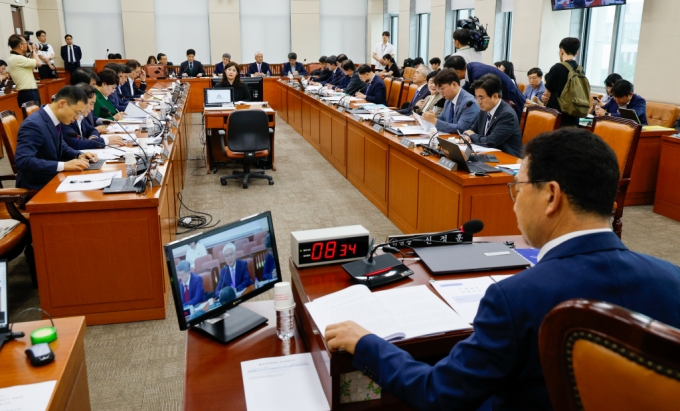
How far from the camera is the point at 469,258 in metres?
1.86

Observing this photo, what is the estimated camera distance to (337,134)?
6.29 meters

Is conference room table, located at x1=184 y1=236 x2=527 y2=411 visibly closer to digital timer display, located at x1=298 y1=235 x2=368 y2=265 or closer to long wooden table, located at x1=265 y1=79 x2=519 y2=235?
digital timer display, located at x1=298 y1=235 x2=368 y2=265

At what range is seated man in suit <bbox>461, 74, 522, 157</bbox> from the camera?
12.7 ft

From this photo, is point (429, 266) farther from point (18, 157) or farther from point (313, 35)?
point (313, 35)

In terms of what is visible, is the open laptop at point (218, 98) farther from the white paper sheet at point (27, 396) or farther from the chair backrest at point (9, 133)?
the white paper sheet at point (27, 396)

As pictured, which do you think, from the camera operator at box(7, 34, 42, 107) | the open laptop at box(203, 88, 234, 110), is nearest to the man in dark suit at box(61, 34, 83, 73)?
the camera operator at box(7, 34, 42, 107)

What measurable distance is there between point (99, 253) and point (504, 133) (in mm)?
2663

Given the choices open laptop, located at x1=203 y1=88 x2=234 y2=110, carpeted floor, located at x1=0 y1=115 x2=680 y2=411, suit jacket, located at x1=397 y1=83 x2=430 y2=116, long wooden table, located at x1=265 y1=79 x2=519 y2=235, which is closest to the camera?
carpeted floor, located at x1=0 y1=115 x2=680 y2=411

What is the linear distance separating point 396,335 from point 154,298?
6.43 ft

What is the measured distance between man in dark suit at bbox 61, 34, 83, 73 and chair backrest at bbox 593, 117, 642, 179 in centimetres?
1236

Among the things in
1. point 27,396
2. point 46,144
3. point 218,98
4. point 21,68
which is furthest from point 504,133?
point 21,68

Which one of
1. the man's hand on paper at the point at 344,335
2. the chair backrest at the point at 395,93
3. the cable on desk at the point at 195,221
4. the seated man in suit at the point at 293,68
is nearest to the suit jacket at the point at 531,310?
the man's hand on paper at the point at 344,335

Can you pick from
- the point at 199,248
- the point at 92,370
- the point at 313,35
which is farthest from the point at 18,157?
the point at 313,35

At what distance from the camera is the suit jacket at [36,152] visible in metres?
3.26
